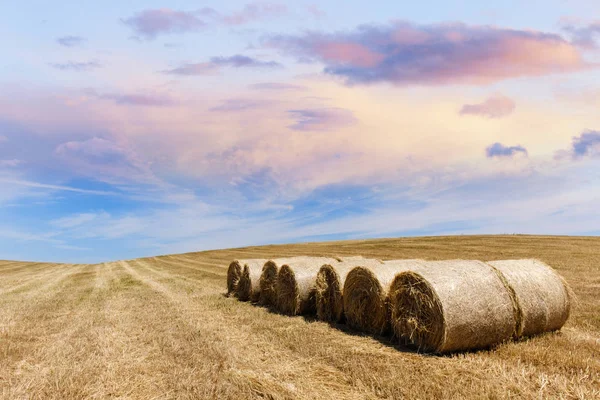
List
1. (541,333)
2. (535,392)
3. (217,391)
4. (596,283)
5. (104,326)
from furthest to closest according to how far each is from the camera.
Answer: (596,283), (104,326), (541,333), (217,391), (535,392)

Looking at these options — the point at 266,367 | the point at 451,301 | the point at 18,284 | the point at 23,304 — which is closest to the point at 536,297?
the point at 451,301

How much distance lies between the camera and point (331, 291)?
984cm

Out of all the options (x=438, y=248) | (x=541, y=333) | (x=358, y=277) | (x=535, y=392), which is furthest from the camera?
(x=438, y=248)

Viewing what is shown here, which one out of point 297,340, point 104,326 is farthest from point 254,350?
point 104,326

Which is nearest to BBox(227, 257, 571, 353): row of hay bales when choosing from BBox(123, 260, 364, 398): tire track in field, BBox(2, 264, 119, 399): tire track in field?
BBox(123, 260, 364, 398): tire track in field

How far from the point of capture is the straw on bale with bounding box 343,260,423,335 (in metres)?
8.14

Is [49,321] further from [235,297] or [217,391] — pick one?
[217,391]

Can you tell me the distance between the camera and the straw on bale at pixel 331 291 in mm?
9531

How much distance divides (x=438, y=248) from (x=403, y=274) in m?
24.2

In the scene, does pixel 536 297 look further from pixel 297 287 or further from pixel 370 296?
pixel 297 287

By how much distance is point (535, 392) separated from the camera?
5.01 m

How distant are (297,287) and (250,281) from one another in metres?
3.16

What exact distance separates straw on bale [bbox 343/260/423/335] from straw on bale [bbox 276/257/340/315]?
5.69ft

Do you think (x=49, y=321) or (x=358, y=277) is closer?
(x=358, y=277)
